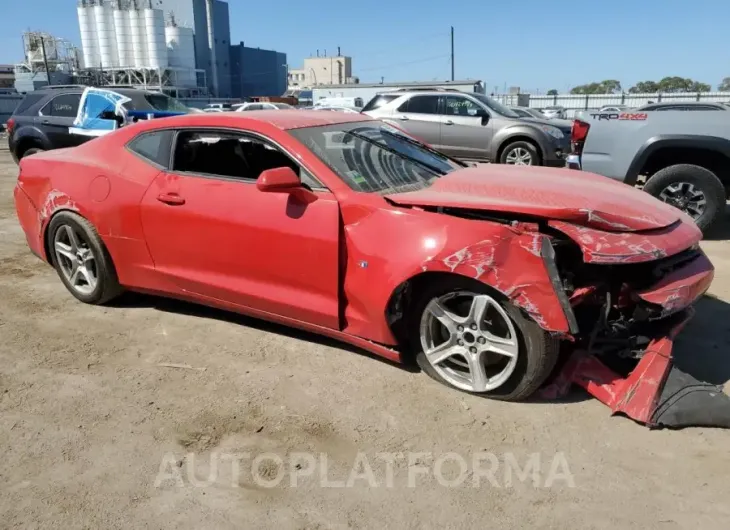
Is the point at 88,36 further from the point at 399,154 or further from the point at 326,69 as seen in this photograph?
the point at 399,154

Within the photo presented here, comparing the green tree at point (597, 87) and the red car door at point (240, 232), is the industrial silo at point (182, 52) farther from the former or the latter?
the red car door at point (240, 232)

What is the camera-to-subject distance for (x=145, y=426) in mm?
2957

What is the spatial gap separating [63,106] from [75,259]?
25.2 feet

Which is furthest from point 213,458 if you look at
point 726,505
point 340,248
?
point 726,505

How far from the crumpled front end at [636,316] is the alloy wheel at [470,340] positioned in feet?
1.06

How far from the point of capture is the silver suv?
10688 millimetres

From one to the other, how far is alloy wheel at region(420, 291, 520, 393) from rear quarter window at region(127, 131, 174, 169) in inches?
84.4

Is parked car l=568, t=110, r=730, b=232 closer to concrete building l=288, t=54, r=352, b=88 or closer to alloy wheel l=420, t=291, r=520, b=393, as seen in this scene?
alloy wheel l=420, t=291, r=520, b=393

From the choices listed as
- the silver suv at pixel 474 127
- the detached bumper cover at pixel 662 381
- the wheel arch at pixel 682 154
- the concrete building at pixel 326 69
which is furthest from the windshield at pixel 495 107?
the concrete building at pixel 326 69

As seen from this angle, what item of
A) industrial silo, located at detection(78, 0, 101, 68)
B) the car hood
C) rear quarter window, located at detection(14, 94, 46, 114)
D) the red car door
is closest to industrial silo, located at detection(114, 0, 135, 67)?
industrial silo, located at detection(78, 0, 101, 68)

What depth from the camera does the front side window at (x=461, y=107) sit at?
11344 millimetres

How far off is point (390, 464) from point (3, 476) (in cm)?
175

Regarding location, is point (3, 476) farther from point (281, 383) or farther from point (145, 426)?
point (281, 383)

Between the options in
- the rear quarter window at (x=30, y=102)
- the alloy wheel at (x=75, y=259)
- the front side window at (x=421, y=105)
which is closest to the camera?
the alloy wheel at (x=75, y=259)
